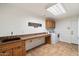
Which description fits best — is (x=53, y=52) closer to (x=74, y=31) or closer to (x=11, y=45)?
(x=11, y=45)

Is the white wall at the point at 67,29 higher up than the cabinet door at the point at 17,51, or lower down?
higher up

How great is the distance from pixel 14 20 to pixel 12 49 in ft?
4.14

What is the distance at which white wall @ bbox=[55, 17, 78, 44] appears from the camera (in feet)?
16.2

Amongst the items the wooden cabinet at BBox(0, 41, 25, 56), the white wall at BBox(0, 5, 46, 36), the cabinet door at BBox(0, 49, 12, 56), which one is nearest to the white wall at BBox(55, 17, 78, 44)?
the white wall at BBox(0, 5, 46, 36)

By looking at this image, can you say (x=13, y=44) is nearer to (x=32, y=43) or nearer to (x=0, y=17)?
(x=0, y=17)

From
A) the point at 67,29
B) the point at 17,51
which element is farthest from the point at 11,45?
the point at 67,29

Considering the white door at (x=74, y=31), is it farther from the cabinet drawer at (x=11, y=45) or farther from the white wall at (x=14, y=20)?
the cabinet drawer at (x=11, y=45)

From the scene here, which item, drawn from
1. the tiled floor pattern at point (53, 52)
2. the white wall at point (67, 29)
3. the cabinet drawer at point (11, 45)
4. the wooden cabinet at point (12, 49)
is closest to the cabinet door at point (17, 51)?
the wooden cabinet at point (12, 49)

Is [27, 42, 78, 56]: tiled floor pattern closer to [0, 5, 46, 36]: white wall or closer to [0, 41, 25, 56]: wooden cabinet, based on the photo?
[0, 41, 25, 56]: wooden cabinet

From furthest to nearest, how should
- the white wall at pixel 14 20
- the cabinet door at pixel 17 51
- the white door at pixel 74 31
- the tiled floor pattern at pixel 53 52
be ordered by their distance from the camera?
1. the white door at pixel 74 31
2. the tiled floor pattern at pixel 53 52
3. the white wall at pixel 14 20
4. the cabinet door at pixel 17 51

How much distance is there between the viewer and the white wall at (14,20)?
8.33 ft

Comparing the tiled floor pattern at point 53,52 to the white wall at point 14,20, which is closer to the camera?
the white wall at point 14,20

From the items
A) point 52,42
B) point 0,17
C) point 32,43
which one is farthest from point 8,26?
point 52,42

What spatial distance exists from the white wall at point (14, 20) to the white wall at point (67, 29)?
9.54 ft
